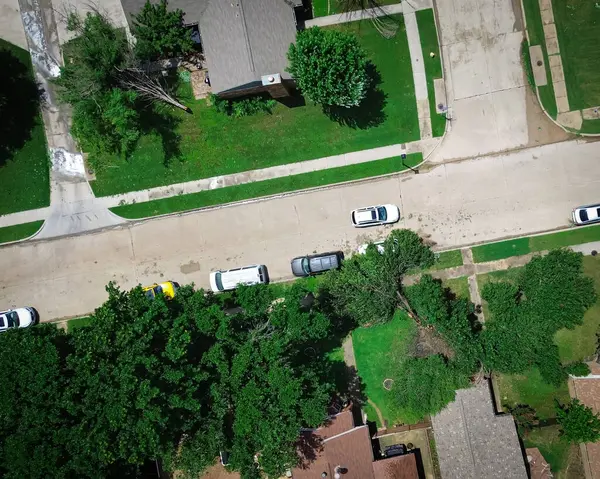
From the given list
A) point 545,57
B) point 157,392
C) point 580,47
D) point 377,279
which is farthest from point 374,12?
point 157,392

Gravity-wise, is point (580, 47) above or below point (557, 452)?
above

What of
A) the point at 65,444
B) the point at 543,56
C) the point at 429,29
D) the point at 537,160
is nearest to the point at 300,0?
the point at 429,29

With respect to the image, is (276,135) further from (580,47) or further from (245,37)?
(580,47)

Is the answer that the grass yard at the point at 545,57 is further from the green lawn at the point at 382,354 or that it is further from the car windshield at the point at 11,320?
the car windshield at the point at 11,320

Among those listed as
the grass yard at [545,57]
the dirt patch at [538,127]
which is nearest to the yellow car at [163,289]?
the dirt patch at [538,127]

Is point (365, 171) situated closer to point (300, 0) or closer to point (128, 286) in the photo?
point (300, 0)

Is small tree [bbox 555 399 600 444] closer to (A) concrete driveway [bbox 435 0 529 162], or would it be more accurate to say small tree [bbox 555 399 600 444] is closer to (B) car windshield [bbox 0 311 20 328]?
(A) concrete driveway [bbox 435 0 529 162]
